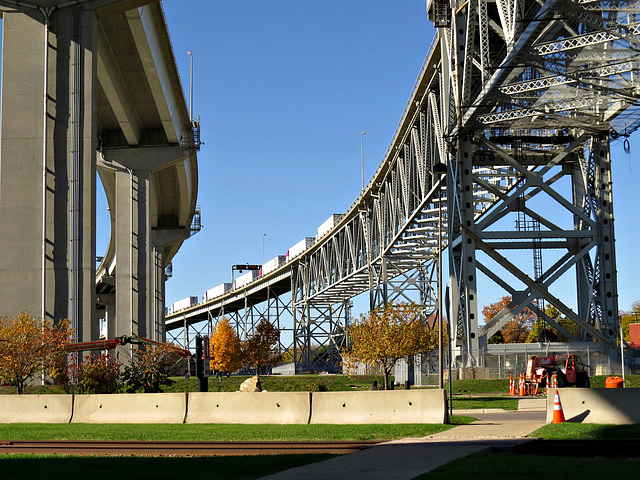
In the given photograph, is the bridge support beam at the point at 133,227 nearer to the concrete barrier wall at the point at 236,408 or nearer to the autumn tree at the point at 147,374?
the autumn tree at the point at 147,374

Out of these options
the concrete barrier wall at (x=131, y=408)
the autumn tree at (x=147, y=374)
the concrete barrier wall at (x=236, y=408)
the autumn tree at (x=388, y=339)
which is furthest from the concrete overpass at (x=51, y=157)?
the autumn tree at (x=388, y=339)

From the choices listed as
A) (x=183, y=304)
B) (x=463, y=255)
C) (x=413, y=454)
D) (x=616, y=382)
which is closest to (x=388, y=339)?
(x=463, y=255)

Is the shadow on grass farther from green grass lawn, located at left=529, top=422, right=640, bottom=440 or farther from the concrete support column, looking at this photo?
the concrete support column

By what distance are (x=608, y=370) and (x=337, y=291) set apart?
56.0 metres

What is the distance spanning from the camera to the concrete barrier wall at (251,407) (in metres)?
22.1

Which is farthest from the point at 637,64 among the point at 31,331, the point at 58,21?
the point at 31,331

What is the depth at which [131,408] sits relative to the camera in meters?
24.2

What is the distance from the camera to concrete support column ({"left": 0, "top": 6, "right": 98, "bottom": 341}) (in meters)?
33.2

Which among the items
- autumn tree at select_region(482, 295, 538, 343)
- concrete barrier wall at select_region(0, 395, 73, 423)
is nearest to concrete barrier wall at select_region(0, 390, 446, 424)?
concrete barrier wall at select_region(0, 395, 73, 423)

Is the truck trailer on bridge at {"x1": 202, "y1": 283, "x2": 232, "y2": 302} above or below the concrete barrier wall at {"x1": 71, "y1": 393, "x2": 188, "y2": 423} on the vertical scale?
above

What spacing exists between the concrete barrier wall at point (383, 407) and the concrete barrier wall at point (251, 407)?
0.51 m

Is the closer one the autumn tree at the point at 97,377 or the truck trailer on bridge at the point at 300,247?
the autumn tree at the point at 97,377

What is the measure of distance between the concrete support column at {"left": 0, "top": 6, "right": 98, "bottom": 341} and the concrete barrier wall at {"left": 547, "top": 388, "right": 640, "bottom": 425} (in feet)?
66.7

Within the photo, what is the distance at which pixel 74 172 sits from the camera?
33.9 m
